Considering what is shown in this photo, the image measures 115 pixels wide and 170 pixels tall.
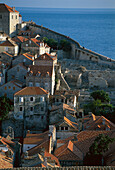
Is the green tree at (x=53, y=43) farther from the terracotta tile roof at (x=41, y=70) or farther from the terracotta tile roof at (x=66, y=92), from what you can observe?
the terracotta tile roof at (x=41, y=70)

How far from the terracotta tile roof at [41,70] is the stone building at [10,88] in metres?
2.26

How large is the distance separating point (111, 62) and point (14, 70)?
22169mm

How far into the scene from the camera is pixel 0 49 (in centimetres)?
6581

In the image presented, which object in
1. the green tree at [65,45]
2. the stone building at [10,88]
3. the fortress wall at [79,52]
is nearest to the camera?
the stone building at [10,88]

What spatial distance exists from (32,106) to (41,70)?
603cm

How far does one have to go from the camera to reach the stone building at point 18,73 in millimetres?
58344

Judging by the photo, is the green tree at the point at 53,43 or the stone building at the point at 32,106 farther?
the green tree at the point at 53,43

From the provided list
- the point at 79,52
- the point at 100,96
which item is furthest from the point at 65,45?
the point at 100,96

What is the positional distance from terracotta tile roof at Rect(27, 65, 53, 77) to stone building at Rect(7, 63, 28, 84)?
1.94 metres

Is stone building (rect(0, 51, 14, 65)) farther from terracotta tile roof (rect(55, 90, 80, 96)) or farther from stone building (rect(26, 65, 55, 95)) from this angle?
terracotta tile roof (rect(55, 90, 80, 96))

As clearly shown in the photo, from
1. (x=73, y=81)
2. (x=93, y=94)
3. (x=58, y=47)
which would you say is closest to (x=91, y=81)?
(x=73, y=81)

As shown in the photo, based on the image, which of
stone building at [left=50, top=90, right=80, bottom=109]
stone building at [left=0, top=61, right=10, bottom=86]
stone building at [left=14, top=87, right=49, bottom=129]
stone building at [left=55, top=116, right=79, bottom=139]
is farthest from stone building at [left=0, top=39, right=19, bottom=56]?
stone building at [left=55, top=116, right=79, bottom=139]

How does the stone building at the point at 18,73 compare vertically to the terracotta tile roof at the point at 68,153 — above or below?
above

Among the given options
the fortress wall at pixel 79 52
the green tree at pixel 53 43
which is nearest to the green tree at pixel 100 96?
the fortress wall at pixel 79 52
